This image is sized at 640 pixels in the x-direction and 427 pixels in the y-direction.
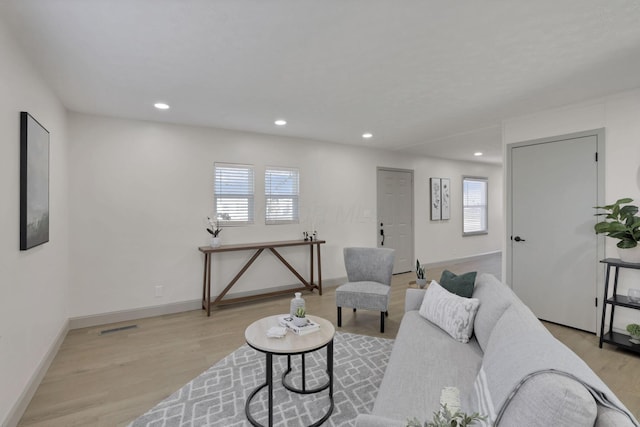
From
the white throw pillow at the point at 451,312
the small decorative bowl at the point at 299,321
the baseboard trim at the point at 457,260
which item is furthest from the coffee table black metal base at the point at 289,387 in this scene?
the baseboard trim at the point at 457,260

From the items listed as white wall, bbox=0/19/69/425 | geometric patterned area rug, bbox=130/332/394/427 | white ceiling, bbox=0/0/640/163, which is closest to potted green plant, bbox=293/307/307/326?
geometric patterned area rug, bbox=130/332/394/427

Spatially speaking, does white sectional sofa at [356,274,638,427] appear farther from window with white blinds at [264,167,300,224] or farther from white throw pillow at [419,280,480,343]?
window with white blinds at [264,167,300,224]

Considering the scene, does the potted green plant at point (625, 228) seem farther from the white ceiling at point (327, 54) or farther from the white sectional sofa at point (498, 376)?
the white sectional sofa at point (498, 376)

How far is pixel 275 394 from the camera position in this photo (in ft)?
6.98

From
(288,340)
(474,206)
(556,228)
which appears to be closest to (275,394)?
(288,340)

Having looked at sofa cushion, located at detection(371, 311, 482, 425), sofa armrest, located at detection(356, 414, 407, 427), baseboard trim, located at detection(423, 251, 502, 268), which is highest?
sofa armrest, located at detection(356, 414, 407, 427)

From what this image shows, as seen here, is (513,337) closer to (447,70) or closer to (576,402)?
(576,402)

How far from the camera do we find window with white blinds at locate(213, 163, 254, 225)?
4199mm

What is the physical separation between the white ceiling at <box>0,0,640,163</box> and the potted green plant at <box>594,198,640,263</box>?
1155 millimetres

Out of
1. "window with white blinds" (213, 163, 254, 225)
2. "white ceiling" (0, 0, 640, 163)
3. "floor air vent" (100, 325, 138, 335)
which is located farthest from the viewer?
"window with white blinds" (213, 163, 254, 225)

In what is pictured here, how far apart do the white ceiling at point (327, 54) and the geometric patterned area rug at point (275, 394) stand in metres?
2.45

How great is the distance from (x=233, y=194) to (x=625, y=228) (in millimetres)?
4345

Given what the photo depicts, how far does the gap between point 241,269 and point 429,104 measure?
324 cm

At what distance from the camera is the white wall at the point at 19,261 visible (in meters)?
1.80
